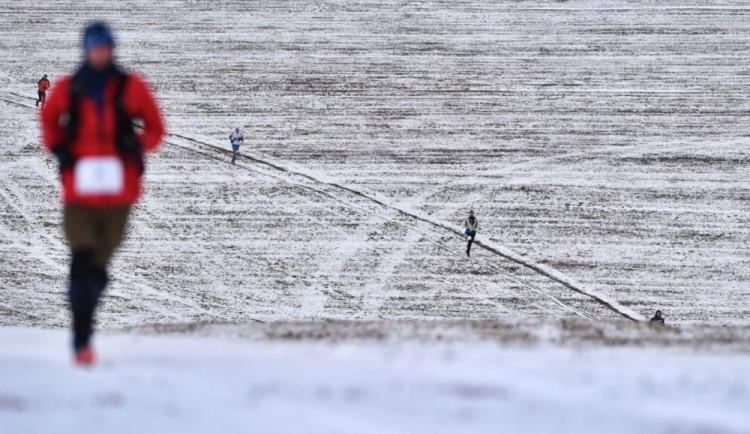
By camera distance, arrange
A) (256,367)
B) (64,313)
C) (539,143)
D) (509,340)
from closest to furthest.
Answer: (256,367) < (509,340) < (64,313) < (539,143)

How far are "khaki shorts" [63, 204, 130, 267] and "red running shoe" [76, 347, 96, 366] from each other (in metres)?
0.40

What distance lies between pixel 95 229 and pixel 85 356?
0.60 meters

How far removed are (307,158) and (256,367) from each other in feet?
75.6

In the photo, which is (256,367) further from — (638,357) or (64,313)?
(64,313)

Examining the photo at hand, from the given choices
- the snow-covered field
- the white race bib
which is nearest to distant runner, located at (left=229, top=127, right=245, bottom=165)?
the snow-covered field

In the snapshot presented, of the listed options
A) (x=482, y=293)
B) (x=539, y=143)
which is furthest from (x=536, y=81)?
(x=482, y=293)

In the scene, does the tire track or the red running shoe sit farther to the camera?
the tire track

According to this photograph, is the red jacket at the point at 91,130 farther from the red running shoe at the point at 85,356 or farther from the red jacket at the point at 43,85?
the red jacket at the point at 43,85

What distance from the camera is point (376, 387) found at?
173 inches

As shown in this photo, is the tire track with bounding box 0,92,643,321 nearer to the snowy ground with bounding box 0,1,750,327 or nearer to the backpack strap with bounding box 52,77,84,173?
the snowy ground with bounding box 0,1,750,327

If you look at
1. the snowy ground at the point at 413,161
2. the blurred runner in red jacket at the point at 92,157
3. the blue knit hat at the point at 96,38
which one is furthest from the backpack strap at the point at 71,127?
the snowy ground at the point at 413,161

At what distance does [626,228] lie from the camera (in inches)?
939

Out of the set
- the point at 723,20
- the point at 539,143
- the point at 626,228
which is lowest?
Answer: the point at 626,228

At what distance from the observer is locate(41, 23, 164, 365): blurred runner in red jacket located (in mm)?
4477
